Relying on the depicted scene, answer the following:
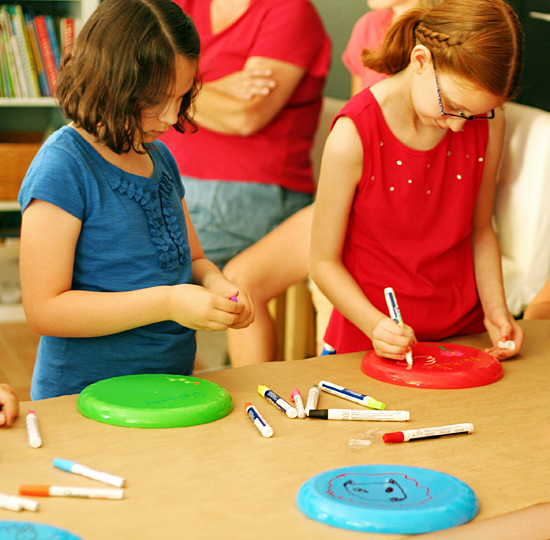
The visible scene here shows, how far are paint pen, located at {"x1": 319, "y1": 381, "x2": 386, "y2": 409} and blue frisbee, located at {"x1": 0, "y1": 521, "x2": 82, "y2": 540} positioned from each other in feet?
1.48

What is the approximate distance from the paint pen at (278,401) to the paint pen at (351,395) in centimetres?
8

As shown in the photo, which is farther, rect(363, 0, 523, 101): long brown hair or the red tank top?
the red tank top

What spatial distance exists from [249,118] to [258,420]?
4.77ft

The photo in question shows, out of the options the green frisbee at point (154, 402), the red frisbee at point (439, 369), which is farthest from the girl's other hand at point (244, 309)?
the red frisbee at point (439, 369)

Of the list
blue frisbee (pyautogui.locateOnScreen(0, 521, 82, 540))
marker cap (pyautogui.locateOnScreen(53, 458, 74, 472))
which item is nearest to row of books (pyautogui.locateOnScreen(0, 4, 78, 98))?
marker cap (pyautogui.locateOnScreen(53, 458, 74, 472))

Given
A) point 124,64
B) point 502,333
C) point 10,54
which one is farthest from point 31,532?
point 10,54

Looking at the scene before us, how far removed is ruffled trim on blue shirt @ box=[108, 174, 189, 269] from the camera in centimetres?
113

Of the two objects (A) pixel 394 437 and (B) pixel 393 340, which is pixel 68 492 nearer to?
(A) pixel 394 437

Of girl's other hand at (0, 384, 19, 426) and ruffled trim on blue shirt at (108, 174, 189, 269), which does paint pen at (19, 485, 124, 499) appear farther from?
ruffled trim on blue shirt at (108, 174, 189, 269)

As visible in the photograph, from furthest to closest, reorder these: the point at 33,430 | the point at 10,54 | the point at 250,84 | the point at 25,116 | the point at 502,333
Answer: the point at 25,116, the point at 10,54, the point at 250,84, the point at 502,333, the point at 33,430

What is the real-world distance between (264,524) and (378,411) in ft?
1.00

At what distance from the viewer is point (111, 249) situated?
1113mm

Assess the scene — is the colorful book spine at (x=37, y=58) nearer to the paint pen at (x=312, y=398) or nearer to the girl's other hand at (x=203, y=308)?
the girl's other hand at (x=203, y=308)

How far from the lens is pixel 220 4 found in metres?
2.28
